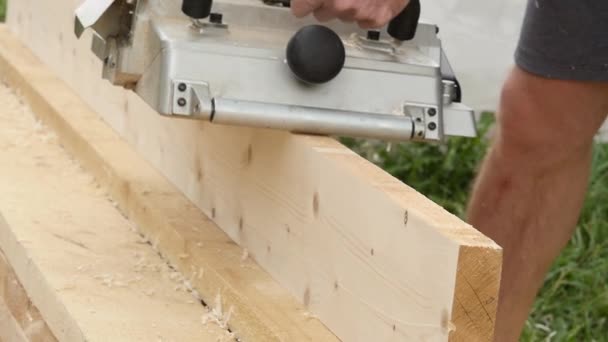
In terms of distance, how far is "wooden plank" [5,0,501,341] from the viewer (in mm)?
1855

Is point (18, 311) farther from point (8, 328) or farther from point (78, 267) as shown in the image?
point (78, 267)

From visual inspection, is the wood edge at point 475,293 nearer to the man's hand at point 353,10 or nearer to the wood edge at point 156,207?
the wood edge at point 156,207

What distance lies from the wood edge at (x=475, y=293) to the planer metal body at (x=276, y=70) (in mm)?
581

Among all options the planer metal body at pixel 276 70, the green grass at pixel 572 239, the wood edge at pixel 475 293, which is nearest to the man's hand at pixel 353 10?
the planer metal body at pixel 276 70

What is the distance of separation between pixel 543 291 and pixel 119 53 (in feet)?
5.68

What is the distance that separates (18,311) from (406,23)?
98 cm

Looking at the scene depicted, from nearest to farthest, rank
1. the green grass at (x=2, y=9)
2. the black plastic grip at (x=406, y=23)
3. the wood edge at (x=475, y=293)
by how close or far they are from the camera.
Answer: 1. the wood edge at (x=475, y=293)
2. the black plastic grip at (x=406, y=23)
3. the green grass at (x=2, y=9)

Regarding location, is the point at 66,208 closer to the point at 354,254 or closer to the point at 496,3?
the point at 354,254

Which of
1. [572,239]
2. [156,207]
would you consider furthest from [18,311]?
[572,239]

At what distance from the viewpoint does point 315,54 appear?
2.29m

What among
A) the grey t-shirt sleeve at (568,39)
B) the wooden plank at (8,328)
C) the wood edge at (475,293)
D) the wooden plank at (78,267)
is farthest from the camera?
A: the grey t-shirt sleeve at (568,39)

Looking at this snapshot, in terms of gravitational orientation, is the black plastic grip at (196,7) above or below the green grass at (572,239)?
above

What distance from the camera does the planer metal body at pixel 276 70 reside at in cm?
231

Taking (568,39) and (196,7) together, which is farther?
(568,39)
